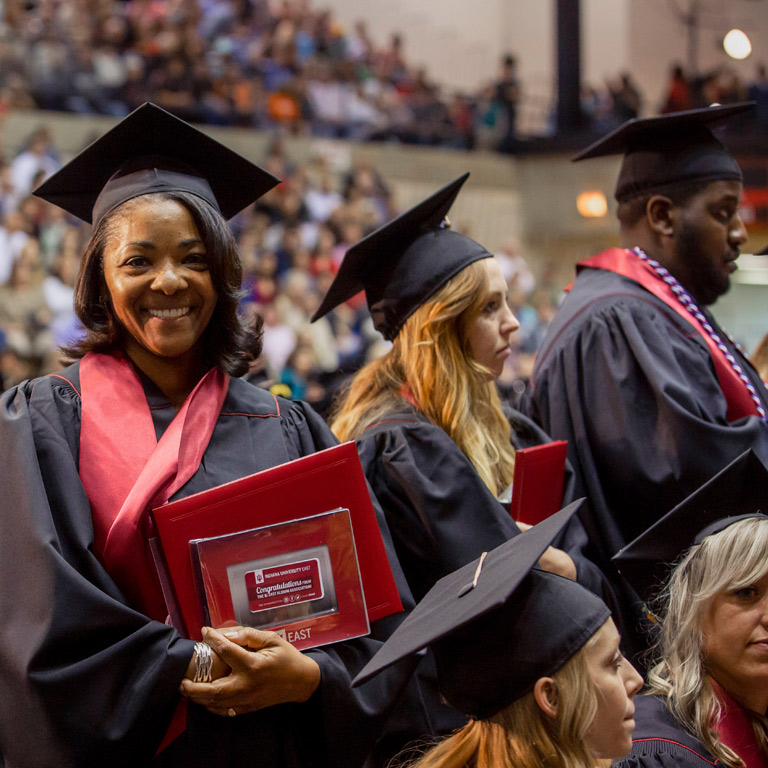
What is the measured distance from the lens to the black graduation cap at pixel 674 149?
143 inches

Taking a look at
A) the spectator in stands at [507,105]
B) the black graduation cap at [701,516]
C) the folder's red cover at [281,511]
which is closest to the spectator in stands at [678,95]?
the spectator in stands at [507,105]

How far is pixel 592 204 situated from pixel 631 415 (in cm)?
1336

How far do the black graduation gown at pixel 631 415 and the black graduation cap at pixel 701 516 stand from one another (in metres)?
0.55

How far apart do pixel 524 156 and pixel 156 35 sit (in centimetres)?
607

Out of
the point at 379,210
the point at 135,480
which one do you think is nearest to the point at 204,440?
the point at 135,480

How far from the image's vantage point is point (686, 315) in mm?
3514

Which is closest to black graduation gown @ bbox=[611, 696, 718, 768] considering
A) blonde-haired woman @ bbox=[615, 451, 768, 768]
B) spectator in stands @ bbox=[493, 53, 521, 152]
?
blonde-haired woman @ bbox=[615, 451, 768, 768]

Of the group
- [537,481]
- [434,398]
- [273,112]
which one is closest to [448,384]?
[434,398]

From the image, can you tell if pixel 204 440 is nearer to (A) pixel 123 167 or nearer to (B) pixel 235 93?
(A) pixel 123 167

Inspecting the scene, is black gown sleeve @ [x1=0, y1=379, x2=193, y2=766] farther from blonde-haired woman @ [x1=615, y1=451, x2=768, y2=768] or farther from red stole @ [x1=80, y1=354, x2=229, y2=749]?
blonde-haired woman @ [x1=615, y1=451, x2=768, y2=768]

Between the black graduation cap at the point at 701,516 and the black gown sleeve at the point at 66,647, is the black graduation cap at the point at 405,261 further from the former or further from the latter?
the black gown sleeve at the point at 66,647

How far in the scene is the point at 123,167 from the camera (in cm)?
233

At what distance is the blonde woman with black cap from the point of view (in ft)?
6.28

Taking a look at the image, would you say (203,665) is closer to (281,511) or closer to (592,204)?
(281,511)
